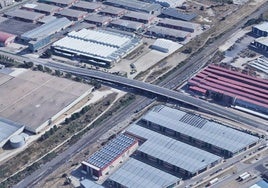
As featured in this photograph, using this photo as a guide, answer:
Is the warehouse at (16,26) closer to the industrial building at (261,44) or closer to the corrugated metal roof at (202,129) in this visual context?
the corrugated metal roof at (202,129)

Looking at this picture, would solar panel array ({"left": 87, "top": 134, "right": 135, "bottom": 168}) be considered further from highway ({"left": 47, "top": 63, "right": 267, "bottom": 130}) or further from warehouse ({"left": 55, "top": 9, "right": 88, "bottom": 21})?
warehouse ({"left": 55, "top": 9, "right": 88, "bottom": 21})

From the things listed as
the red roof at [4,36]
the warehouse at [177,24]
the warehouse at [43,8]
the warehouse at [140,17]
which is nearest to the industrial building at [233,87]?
the warehouse at [177,24]

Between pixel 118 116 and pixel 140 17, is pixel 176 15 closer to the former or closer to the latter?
pixel 140 17

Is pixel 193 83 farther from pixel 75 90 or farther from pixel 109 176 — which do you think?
pixel 109 176

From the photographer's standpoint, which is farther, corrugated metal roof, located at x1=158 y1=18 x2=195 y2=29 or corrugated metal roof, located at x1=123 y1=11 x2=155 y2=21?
corrugated metal roof, located at x1=123 y1=11 x2=155 y2=21

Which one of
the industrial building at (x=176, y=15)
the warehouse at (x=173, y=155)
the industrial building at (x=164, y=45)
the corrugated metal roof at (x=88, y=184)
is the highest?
the industrial building at (x=176, y=15)

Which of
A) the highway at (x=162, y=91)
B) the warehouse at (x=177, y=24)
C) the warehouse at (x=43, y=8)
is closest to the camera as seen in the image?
the highway at (x=162, y=91)

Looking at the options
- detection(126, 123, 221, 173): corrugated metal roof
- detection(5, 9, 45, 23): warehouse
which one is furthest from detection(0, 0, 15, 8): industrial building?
detection(126, 123, 221, 173): corrugated metal roof
